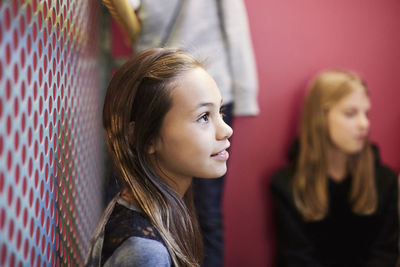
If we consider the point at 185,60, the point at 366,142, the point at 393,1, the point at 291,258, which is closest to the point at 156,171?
the point at 185,60

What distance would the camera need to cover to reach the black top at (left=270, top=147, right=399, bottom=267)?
65.2 inches

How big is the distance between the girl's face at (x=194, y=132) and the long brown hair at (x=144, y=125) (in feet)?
0.06

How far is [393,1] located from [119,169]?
1554 millimetres

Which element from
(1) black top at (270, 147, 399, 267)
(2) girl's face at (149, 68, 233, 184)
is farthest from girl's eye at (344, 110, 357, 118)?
(2) girl's face at (149, 68, 233, 184)

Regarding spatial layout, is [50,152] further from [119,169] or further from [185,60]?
[185,60]

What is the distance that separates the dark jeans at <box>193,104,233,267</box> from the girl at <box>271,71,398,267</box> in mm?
309

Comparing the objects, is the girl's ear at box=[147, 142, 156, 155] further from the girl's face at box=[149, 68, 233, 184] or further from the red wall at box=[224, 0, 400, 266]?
the red wall at box=[224, 0, 400, 266]

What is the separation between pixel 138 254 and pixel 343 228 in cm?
124

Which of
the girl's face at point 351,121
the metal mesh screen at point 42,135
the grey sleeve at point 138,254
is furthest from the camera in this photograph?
the girl's face at point 351,121

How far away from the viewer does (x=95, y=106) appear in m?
1.33

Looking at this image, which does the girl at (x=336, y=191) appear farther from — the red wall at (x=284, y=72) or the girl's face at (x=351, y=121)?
the red wall at (x=284, y=72)

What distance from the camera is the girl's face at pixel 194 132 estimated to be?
77 centimetres

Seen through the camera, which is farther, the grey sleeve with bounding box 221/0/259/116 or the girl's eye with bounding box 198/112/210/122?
the grey sleeve with bounding box 221/0/259/116

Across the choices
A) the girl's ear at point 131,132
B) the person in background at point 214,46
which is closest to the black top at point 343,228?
the person in background at point 214,46
